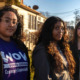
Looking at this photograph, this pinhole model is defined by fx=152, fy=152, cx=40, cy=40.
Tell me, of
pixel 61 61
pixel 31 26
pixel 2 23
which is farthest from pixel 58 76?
pixel 31 26

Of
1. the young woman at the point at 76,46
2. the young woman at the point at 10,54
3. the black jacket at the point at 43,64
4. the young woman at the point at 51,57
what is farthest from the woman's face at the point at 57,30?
the young woman at the point at 76,46

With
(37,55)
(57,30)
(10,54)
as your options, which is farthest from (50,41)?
(10,54)

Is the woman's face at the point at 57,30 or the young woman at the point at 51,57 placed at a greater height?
the woman's face at the point at 57,30

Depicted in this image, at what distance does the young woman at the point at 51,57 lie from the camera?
190 centimetres

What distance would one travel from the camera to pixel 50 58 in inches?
77.0

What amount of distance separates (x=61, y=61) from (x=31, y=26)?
14.0m

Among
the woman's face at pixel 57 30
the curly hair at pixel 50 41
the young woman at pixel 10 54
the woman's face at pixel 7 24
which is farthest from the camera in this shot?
the woman's face at pixel 57 30

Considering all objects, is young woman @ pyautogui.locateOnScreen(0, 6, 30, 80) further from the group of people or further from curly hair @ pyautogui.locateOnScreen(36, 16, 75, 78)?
curly hair @ pyautogui.locateOnScreen(36, 16, 75, 78)

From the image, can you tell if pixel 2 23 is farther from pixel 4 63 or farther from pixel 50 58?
pixel 50 58

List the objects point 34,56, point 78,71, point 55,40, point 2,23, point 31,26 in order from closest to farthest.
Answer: point 2,23 → point 34,56 → point 55,40 → point 78,71 → point 31,26

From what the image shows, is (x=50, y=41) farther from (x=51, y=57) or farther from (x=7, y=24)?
(x=7, y=24)

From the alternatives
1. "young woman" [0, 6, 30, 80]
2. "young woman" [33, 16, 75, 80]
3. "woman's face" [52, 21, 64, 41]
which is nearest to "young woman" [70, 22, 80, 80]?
"young woman" [33, 16, 75, 80]

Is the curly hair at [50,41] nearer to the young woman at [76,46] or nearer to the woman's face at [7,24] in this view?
the young woman at [76,46]

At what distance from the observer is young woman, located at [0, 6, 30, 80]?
5.65 feet
